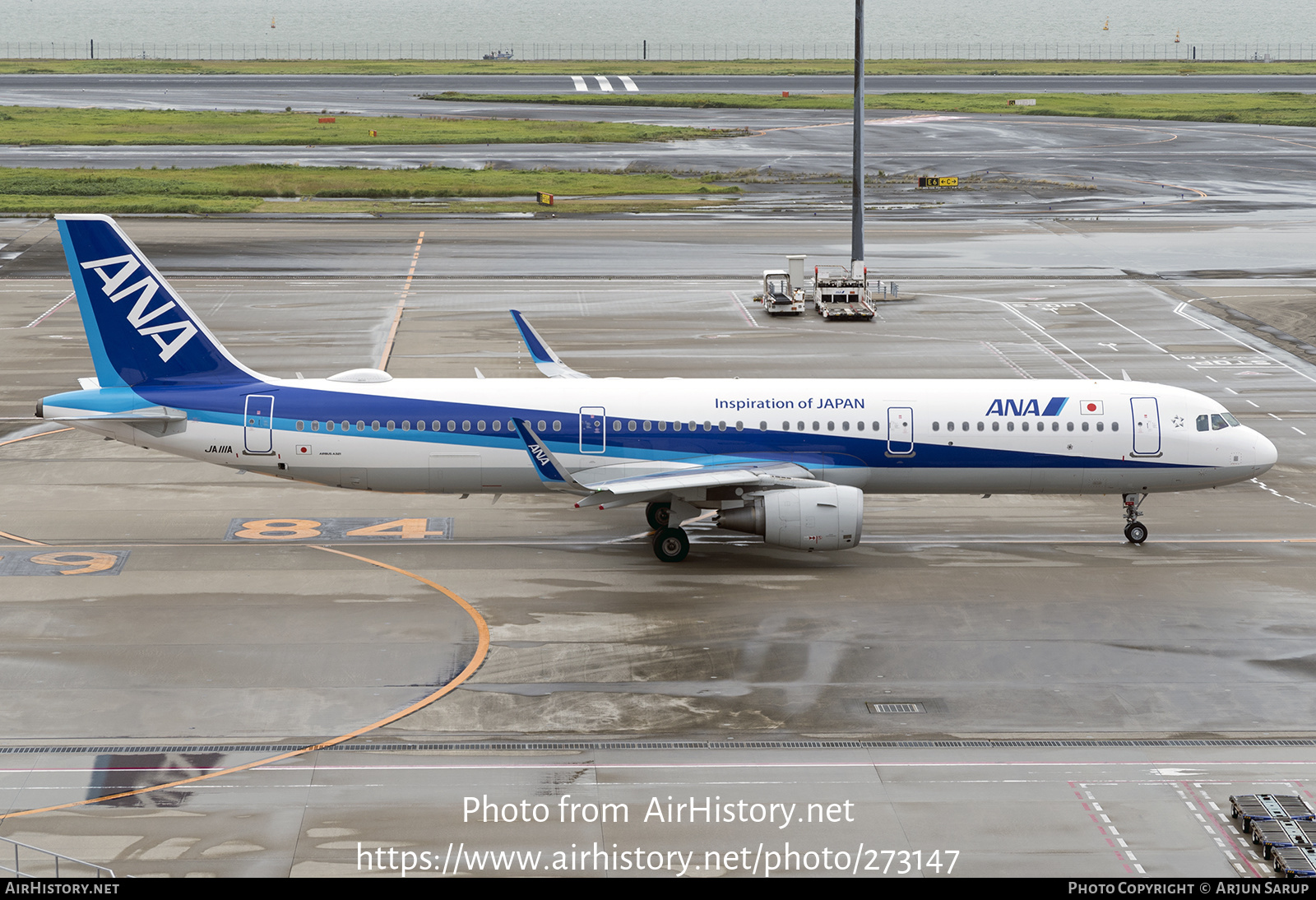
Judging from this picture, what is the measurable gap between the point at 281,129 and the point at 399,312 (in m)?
79.2

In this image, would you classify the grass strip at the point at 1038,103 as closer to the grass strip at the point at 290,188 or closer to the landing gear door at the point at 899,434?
the grass strip at the point at 290,188

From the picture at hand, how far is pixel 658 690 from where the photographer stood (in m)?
27.0

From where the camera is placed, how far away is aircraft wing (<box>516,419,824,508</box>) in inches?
1292

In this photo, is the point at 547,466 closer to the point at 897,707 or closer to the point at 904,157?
the point at 897,707

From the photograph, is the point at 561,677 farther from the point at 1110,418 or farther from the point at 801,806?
the point at 1110,418

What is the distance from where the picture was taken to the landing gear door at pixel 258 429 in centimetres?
3484

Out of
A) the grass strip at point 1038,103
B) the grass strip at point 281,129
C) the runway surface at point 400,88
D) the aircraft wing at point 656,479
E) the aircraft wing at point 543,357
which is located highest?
the runway surface at point 400,88

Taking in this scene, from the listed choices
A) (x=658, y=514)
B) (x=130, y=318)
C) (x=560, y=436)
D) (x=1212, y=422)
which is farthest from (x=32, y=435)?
(x=1212, y=422)

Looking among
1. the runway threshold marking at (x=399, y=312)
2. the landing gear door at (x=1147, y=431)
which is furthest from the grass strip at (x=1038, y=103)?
the landing gear door at (x=1147, y=431)

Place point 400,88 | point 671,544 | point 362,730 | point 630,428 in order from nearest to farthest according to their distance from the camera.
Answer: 1. point 362,730
2. point 671,544
3. point 630,428
4. point 400,88

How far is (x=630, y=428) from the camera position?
116ft

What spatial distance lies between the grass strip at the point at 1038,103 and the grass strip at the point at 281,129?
22248 mm

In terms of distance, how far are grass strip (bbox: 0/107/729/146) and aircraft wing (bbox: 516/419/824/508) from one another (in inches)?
3934
